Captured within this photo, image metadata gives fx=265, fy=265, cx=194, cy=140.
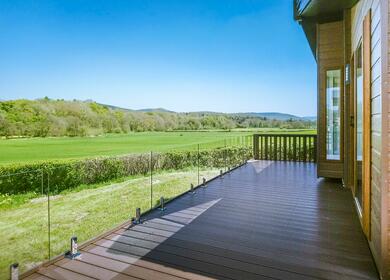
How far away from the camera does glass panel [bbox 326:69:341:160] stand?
15.4 ft

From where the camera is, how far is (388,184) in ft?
5.50

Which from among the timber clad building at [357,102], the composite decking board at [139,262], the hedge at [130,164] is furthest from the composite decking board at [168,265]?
the hedge at [130,164]

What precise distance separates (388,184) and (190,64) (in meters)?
13.7

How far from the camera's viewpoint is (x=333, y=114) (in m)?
4.75

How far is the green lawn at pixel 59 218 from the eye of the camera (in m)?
2.50

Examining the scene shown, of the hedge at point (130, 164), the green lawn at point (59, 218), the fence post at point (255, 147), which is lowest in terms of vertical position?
the green lawn at point (59, 218)

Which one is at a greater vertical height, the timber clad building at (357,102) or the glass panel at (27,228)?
the timber clad building at (357,102)

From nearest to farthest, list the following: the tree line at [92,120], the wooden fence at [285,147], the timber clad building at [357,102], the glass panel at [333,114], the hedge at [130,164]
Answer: the timber clad building at [357,102], the glass panel at [333,114], the hedge at [130,164], the wooden fence at [285,147], the tree line at [92,120]

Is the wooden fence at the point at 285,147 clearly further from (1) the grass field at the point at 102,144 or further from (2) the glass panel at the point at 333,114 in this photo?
(2) the glass panel at the point at 333,114

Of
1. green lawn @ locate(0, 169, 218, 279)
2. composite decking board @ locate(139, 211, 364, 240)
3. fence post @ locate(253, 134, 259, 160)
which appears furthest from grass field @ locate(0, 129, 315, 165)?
composite decking board @ locate(139, 211, 364, 240)

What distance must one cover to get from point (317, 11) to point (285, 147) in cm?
380

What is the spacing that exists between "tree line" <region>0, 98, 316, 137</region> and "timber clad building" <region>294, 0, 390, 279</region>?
3426mm

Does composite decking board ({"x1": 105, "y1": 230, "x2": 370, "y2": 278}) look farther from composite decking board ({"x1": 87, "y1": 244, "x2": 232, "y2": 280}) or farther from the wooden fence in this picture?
the wooden fence

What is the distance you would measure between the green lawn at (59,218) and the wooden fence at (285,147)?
8.66ft
